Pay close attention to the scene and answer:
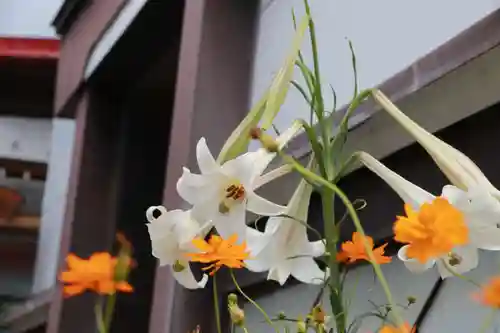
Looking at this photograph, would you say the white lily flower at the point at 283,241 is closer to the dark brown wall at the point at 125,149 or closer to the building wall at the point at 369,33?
the building wall at the point at 369,33

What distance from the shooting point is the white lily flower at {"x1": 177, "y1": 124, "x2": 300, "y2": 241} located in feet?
1.55

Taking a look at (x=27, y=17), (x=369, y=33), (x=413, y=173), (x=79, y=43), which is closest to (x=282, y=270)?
(x=413, y=173)

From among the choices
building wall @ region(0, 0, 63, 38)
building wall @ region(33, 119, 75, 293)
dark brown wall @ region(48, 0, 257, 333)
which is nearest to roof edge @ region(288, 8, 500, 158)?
dark brown wall @ region(48, 0, 257, 333)

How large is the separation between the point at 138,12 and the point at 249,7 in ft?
1.25

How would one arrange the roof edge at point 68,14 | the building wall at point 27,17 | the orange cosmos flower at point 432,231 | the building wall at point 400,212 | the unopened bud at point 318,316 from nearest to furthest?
the orange cosmos flower at point 432,231
the unopened bud at point 318,316
the building wall at point 400,212
the roof edge at point 68,14
the building wall at point 27,17

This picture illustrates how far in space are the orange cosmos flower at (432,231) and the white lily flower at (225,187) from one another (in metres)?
0.11

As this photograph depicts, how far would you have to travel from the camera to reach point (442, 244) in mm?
389

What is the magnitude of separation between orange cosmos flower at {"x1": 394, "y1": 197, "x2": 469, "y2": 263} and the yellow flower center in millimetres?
114

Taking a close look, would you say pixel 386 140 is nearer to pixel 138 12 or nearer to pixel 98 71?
pixel 138 12

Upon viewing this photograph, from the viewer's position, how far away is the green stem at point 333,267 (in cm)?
Answer: 46

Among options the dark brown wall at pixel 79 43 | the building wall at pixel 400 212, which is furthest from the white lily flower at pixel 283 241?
the dark brown wall at pixel 79 43

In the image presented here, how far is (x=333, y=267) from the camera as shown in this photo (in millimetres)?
471

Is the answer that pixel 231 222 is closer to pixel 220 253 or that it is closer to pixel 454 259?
pixel 220 253

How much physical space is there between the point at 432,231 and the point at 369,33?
0.60 meters
